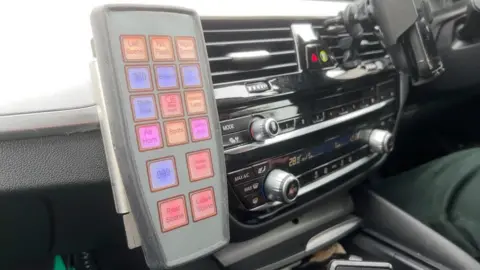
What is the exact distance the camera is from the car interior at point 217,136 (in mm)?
460

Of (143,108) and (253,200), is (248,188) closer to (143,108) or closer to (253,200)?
(253,200)

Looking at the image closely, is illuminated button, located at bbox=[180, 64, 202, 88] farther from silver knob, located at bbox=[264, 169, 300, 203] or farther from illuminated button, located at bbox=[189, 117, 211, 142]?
silver knob, located at bbox=[264, 169, 300, 203]

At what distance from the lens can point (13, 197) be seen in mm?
524

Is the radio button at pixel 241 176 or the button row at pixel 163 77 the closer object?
the button row at pixel 163 77

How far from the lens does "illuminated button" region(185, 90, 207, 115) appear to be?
0.50 metres

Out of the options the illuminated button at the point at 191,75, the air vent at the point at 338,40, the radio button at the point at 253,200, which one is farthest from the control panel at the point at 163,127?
the air vent at the point at 338,40

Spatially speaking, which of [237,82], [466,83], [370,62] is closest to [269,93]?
→ [237,82]

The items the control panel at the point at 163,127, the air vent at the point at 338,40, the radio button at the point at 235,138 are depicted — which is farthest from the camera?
the air vent at the point at 338,40

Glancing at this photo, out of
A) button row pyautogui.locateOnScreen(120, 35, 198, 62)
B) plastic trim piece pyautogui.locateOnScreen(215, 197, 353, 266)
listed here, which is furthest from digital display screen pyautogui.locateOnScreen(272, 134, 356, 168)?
button row pyautogui.locateOnScreen(120, 35, 198, 62)

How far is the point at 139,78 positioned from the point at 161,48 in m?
0.04

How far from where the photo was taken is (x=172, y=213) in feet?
1.55

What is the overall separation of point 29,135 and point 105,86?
A: 104mm

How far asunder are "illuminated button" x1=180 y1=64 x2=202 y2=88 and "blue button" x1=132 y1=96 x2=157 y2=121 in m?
0.04

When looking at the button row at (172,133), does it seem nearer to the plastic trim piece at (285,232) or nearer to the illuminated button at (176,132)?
the illuminated button at (176,132)
